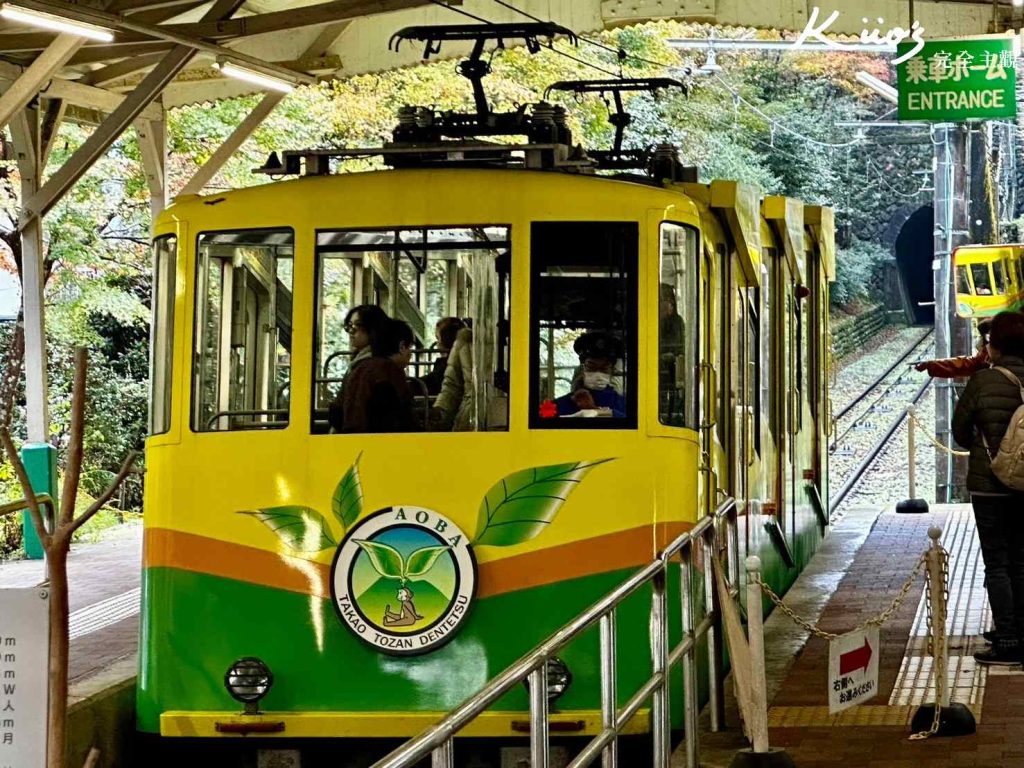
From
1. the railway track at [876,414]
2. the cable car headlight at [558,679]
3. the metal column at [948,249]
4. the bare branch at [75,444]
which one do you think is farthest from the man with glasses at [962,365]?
the railway track at [876,414]

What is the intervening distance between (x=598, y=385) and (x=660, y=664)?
1.51 m

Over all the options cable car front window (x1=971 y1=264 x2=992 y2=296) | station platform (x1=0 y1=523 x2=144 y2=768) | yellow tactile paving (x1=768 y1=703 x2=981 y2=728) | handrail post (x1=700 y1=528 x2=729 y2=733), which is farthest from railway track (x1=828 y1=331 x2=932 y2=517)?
handrail post (x1=700 y1=528 x2=729 y2=733)

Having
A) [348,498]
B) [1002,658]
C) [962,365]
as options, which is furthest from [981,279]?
[348,498]

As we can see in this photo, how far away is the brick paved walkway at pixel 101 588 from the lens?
1070 centimetres

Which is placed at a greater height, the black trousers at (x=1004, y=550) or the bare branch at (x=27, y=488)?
the bare branch at (x=27, y=488)

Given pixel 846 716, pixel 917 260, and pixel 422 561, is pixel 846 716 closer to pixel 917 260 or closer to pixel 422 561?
pixel 422 561

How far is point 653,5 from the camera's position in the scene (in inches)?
658

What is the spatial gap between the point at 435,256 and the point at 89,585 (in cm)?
801

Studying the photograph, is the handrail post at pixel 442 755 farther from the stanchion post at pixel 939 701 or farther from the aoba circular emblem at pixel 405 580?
the stanchion post at pixel 939 701

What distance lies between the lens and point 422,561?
24.6ft

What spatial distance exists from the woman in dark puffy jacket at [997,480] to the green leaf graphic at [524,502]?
2289 millimetres

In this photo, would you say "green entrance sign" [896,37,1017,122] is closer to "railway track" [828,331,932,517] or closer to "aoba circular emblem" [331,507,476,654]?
"aoba circular emblem" [331,507,476,654]

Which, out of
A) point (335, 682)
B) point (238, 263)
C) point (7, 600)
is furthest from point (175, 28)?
point (7, 600)

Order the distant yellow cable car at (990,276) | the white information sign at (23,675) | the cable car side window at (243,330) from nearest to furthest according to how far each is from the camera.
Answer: the white information sign at (23,675) < the cable car side window at (243,330) < the distant yellow cable car at (990,276)
